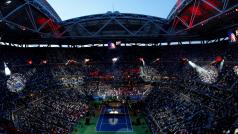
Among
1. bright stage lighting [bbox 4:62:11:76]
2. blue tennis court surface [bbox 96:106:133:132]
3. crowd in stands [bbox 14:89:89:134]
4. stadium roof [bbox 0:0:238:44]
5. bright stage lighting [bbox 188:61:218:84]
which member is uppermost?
stadium roof [bbox 0:0:238:44]

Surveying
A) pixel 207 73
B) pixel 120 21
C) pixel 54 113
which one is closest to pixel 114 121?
pixel 54 113

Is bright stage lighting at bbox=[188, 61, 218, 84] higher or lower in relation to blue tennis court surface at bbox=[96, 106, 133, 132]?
higher

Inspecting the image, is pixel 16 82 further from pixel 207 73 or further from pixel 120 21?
pixel 207 73

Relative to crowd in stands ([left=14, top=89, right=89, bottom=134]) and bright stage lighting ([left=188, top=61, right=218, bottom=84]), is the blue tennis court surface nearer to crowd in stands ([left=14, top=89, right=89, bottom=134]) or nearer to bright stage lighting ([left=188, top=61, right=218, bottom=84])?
crowd in stands ([left=14, top=89, right=89, bottom=134])

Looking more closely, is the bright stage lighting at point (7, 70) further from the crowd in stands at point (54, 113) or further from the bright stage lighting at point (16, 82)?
the crowd in stands at point (54, 113)

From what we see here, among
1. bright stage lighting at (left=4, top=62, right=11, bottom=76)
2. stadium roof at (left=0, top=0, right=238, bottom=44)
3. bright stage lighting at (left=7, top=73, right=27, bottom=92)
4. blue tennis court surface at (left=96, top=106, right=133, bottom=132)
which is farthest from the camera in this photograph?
bright stage lighting at (left=4, top=62, right=11, bottom=76)

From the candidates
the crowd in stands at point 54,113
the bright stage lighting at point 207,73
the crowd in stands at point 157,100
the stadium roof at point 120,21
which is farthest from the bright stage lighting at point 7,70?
the bright stage lighting at point 207,73

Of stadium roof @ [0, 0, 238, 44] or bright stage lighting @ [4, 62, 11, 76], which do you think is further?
bright stage lighting @ [4, 62, 11, 76]

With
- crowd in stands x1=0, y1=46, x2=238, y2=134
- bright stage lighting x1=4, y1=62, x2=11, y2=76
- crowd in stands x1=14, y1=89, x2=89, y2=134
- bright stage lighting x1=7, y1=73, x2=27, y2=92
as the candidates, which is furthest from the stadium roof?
crowd in stands x1=14, y1=89, x2=89, y2=134

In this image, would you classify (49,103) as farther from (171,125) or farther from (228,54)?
(228,54)
